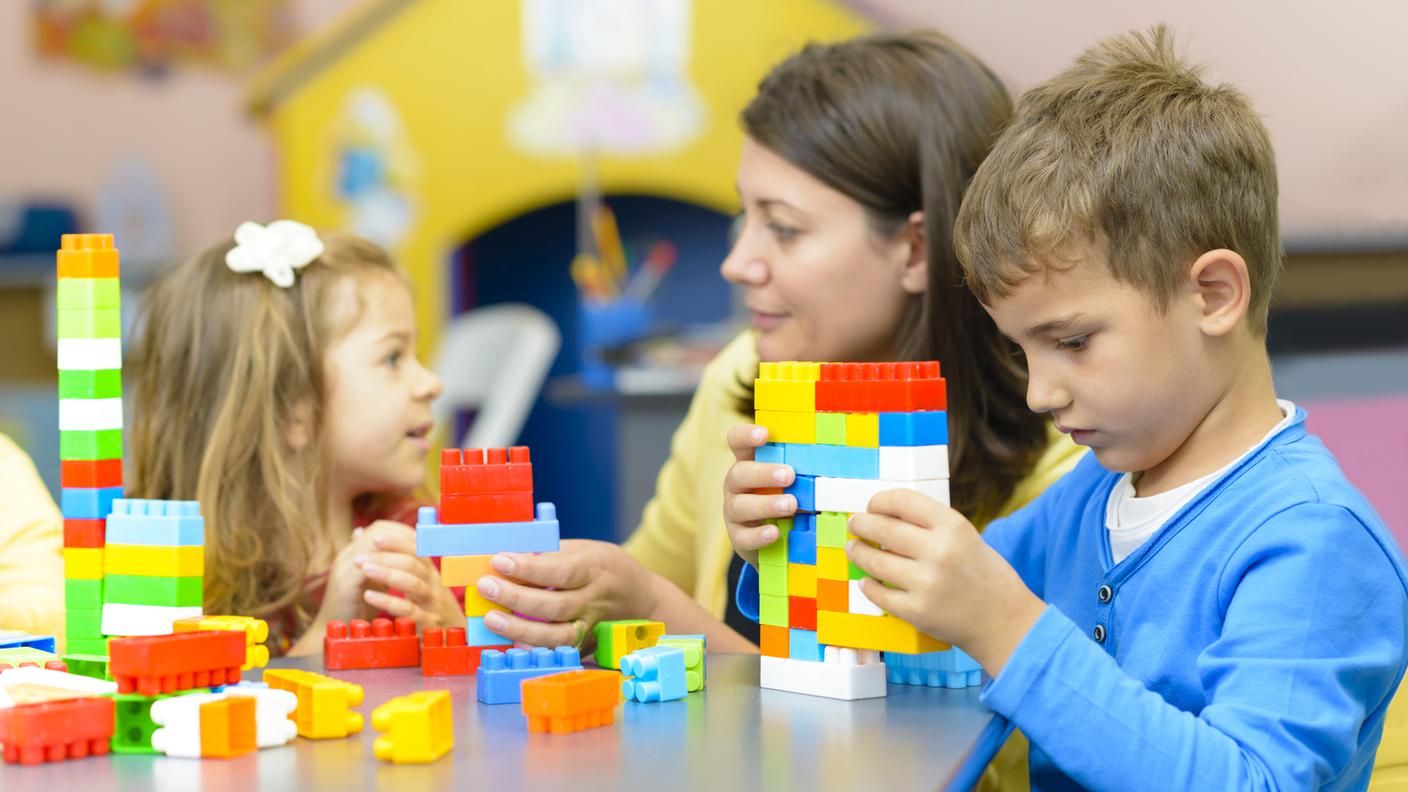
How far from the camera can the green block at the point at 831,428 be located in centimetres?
89

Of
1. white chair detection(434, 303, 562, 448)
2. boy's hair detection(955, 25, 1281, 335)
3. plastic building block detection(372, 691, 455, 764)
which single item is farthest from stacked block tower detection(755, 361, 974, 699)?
white chair detection(434, 303, 562, 448)

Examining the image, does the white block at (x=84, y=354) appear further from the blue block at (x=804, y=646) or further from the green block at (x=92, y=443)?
the blue block at (x=804, y=646)

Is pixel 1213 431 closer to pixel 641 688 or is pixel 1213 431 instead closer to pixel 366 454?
pixel 641 688

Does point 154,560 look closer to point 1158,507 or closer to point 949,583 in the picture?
point 949,583

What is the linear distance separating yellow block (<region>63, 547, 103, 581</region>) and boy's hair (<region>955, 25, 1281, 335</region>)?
0.61 m

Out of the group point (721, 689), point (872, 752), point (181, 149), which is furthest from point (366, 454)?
point (181, 149)

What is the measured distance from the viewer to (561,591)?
1015mm

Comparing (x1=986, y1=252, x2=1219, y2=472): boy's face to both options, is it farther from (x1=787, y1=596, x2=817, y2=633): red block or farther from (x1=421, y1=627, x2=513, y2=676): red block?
(x1=421, y1=627, x2=513, y2=676): red block

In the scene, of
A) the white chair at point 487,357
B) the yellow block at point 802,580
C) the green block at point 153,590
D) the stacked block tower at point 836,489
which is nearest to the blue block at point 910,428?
the stacked block tower at point 836,489

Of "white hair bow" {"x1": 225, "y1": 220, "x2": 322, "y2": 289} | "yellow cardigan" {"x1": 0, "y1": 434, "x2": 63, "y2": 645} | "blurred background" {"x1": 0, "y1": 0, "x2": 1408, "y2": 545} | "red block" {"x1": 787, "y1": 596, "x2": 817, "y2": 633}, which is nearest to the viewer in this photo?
"red block" {"x1": 787, "y1": 596, "x2": 817, "y2": 633}

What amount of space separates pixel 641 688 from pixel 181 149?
13.9ft

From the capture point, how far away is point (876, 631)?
86 cm

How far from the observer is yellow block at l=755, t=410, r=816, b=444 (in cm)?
91

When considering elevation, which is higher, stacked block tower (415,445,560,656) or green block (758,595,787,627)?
stacked block tower (415,445,560,656)
